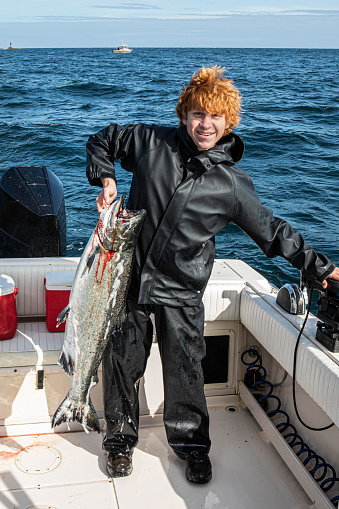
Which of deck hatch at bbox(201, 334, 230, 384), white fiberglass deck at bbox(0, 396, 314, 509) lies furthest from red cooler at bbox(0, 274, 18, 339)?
deck hatch at bbox(201, 334, 230, 384)

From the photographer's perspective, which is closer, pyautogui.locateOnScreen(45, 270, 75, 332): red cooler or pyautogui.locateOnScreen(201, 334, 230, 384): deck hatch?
pyautogui.locateOnScreen(45, 270, 75, 332): red cooler

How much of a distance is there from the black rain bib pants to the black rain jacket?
159 millimetres

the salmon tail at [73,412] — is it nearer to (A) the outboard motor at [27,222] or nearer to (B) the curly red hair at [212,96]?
(B) the curly red hair at [212,96]

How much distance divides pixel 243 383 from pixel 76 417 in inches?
57.2

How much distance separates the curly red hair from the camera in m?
2.90

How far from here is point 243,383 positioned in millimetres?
4176

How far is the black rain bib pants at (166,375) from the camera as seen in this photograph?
328 centimetres

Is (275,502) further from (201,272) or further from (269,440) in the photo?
(201,272)

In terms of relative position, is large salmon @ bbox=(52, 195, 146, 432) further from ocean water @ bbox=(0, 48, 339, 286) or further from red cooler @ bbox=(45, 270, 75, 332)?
ocean water @ bbox=(0, 48, 339, 286)

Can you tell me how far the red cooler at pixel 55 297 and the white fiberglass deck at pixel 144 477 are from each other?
2.49 ft

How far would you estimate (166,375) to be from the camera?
3.39m

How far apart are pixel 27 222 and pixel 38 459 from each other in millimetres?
2683

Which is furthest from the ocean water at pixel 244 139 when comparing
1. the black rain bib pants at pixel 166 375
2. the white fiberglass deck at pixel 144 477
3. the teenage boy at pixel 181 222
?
the teenage boy at pixel 181 222

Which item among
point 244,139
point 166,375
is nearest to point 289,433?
point 166,375
